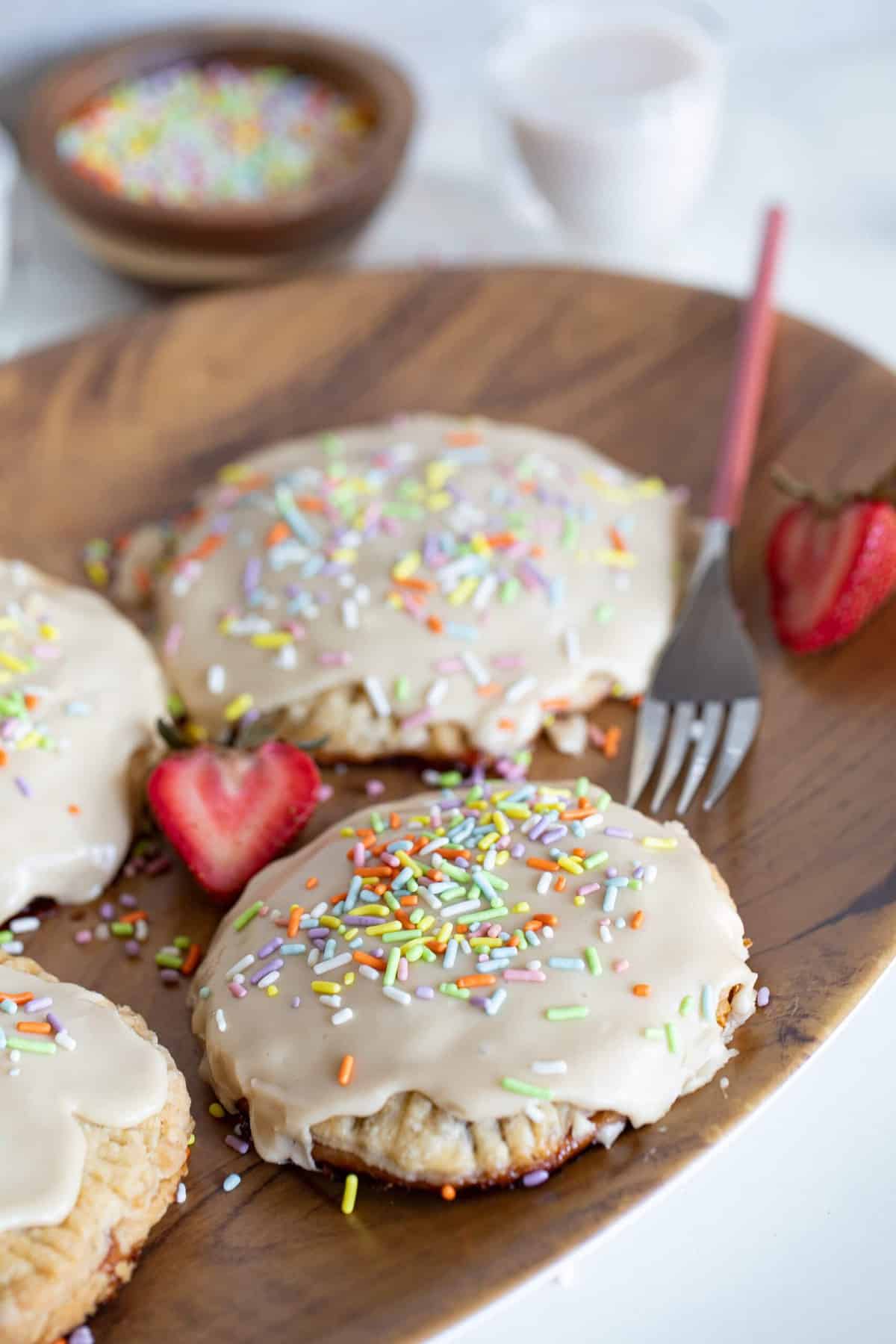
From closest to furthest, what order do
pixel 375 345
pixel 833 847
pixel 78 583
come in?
pixel 833 847 → pixel 78 583 → pixel 375 345

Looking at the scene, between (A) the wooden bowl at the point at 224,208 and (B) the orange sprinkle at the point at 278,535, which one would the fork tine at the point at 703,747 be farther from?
(A) the wooden bowl at the point at 224,208

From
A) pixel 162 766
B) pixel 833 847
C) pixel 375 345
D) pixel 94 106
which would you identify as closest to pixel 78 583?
pixel 162 766

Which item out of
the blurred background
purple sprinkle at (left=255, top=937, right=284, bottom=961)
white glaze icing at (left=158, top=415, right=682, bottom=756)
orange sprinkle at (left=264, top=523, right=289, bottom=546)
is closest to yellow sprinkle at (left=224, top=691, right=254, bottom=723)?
white glaze icing at (left=158, top=415, right=682, bottom=756)

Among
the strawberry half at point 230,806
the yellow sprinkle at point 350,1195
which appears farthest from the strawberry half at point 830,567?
the yellow sprinkle at point 350,1195

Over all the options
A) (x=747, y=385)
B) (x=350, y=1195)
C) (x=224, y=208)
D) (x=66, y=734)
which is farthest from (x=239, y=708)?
(x=224, y=208)

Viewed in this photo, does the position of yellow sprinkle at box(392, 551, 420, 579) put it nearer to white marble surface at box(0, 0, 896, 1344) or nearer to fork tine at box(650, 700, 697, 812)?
fork tine at box(650, 700, 697, 812)

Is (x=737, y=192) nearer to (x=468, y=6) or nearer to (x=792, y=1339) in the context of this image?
(x=468, y=6)

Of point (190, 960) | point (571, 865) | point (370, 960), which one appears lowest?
point (190, 960)

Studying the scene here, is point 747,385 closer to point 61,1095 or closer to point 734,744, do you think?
point 734,744
